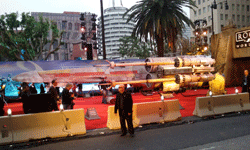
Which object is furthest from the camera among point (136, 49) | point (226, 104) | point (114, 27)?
point (114, 27)

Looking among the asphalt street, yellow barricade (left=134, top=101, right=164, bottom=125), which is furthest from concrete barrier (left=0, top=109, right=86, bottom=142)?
yellow barricade (left=134, top=101, right=164, bottom=125)

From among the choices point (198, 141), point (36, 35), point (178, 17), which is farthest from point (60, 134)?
point (36, 35)

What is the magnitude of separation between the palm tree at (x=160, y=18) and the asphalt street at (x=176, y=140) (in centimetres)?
1530

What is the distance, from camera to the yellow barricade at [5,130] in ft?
25.6

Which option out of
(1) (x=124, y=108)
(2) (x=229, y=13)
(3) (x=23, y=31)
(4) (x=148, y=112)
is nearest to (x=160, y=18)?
(4) (x=148, y=112)

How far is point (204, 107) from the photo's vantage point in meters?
11.1

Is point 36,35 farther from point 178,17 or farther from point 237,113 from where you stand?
point 237,113

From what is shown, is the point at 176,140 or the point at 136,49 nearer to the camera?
the point at 176,140

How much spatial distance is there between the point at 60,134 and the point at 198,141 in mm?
5078

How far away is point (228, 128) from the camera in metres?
8.77

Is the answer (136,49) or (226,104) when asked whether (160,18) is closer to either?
(226,104)

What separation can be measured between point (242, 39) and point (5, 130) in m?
24.6

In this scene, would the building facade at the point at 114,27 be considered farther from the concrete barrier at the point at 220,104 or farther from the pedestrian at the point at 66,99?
the pedestrian at the point at 66,99

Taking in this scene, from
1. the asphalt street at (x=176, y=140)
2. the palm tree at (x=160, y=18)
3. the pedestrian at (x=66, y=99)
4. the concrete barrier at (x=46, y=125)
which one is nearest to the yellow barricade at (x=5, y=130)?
the concrete barrier at (x=46, y=125)
